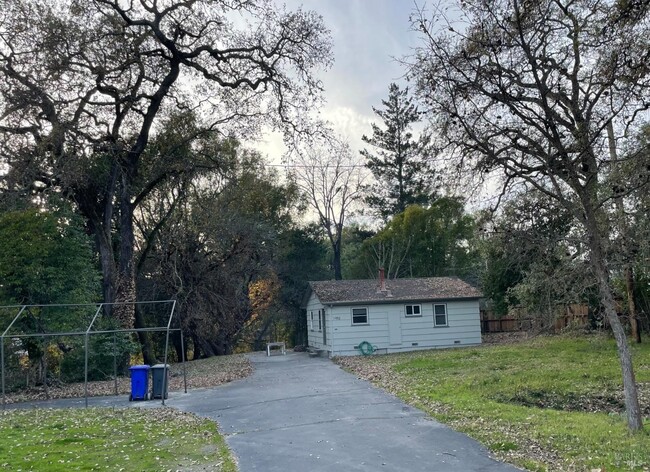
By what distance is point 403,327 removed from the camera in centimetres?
2473

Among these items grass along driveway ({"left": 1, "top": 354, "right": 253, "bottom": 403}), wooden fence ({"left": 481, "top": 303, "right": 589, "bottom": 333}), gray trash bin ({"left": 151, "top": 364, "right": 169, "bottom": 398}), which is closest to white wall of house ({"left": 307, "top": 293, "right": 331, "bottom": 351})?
grass along driveway ({"left": 1, "top": 354, "right": 253, "bottom": 403})

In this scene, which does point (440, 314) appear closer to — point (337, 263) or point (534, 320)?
point (534, 320)

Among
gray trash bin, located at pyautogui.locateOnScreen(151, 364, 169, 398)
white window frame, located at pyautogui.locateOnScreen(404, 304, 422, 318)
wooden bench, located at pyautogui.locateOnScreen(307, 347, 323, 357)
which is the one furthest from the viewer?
wooden bench, located at pyautogui.locateOnScreen(307, 347, 323, 357)

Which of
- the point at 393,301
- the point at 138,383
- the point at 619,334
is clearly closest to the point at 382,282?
A: the point at 393,301

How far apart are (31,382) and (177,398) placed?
6.48 m

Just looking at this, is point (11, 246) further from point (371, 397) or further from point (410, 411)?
point (410, 411)

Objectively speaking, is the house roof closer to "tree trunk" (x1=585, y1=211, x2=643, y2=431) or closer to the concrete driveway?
the concrete driveway

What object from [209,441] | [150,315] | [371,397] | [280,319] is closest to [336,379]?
[371,397]

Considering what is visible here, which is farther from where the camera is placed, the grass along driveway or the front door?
the front door

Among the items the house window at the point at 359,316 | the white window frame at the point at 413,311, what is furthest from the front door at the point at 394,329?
the house window at the point at 359,316

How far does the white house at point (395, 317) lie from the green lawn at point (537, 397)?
3297mm

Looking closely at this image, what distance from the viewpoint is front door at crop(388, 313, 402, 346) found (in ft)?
80.5

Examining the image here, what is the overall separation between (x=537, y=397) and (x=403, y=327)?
13563 millimetres

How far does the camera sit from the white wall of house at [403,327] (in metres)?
24.1
